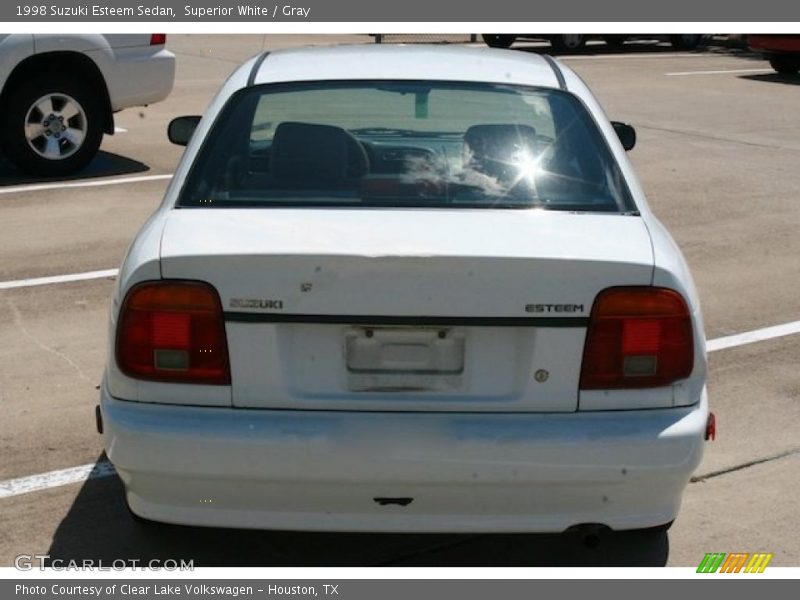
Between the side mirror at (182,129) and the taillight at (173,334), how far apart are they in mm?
2140

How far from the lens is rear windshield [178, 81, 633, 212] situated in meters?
4.32

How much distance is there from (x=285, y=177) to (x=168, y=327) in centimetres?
80

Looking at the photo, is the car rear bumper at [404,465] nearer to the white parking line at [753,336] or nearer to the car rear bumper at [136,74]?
the white parking line at [753,336]

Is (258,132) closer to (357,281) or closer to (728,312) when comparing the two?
(357,281)

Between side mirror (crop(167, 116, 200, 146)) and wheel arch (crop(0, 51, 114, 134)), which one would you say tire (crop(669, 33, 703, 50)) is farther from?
side mirror (crop(167, 116, 200, 146))

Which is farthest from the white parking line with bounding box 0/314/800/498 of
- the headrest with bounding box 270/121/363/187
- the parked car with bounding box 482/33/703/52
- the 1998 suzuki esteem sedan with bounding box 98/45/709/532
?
the parked car with bounding box 482/33/703/52

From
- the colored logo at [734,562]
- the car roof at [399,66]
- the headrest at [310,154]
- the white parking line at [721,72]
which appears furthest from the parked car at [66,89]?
the white parking line at [721,72]

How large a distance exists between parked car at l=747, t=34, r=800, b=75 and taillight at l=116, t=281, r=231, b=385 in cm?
1879

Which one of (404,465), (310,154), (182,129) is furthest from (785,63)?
(404,465)

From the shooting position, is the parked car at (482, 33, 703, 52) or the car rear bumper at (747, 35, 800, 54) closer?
the car rear bumper at (747, 35, 800, 54)

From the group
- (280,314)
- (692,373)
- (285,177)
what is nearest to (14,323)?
(285,177)

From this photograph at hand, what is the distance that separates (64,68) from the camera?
11.2m

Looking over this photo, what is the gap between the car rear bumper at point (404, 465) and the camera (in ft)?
12.3

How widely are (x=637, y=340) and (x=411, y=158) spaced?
1.23 metres
